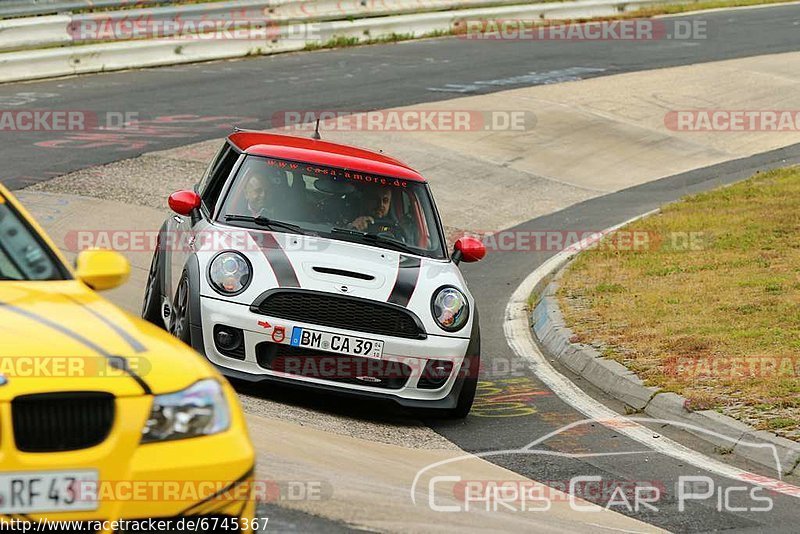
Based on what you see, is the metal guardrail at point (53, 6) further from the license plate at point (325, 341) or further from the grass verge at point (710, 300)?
the license plate at point (325, 341)

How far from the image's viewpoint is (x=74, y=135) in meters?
17.5

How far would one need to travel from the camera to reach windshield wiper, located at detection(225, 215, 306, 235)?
9.06m

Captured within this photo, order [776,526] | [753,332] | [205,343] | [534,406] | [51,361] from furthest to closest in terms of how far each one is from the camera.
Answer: [753,332] → [534,406] → [205,343] → [776,526] → [51,361]

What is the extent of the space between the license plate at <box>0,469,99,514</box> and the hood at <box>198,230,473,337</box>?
3.95 m

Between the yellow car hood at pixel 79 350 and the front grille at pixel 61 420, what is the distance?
30 millimetres

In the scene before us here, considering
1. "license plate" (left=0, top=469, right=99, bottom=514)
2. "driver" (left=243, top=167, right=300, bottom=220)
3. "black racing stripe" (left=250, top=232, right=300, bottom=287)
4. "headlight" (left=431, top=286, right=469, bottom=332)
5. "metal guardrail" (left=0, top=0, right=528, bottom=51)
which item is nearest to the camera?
"license plate" (left=0, top=469, right=99, bottom=514)

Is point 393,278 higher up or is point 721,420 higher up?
point 393,278

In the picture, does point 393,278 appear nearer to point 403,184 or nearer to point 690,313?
point 403,184

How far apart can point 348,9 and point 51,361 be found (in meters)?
23.1

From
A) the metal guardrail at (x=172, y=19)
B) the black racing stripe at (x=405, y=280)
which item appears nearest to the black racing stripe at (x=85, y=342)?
the black racing stripe at (x=405, y=280)

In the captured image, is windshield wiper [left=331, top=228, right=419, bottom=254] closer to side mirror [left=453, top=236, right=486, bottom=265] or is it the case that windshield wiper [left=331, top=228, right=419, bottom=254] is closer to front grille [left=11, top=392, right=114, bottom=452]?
side mirror [left=453, top=236, right=486, bottom=265]

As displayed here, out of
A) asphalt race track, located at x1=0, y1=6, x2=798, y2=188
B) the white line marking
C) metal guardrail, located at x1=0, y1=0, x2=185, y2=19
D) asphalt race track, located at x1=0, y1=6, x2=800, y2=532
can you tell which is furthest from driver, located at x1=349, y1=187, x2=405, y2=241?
metal guardrail, located at x1=0, y1=0, x2=185, y2=19

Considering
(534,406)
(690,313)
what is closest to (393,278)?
(534,406)

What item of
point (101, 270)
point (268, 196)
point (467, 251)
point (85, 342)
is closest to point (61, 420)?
point (85, 342)
